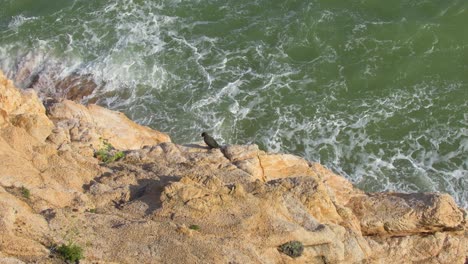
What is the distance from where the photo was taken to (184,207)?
18406 mm

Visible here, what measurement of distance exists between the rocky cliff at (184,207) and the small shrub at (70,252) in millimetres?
206

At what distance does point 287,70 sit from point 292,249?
55.1 ft

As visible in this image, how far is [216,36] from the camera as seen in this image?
35250mm

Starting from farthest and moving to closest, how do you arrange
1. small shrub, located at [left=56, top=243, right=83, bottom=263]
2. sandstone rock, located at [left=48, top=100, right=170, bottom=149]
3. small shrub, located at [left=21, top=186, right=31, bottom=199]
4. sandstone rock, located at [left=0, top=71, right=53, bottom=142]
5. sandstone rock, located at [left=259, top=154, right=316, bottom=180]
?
1. sandstone rock, located at [left=48, top=100, right=170, bottom=149]
2. sandstone rock, located at [left=259, top=154, right=316, bottom=180]
3. sandstone rock, located at [left=0, top=71, right=53, bottom=142]
4. small shrub, located at [left=21, top=186, right=31, bottom=199]
5. small shrub, located at [left=56, top=243, right=83, bottom=263]

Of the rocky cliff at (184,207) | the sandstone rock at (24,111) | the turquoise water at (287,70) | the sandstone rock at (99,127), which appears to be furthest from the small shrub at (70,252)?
the turquoise water at (287,70)

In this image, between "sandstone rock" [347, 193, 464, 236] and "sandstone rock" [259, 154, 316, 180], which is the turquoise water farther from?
"sandstone rock" [347, 193, 464, 236]

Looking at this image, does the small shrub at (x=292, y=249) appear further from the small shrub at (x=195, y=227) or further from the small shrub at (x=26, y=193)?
the small shrub at (x=26, y=193)

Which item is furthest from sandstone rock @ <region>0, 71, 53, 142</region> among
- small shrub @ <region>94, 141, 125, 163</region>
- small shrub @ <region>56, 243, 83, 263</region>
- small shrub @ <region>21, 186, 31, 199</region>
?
small shrub @ <region>56, 243, 83, 263</region>

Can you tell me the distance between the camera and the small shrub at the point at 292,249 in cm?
1783

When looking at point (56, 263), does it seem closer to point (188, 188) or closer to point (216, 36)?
point (188, 188)

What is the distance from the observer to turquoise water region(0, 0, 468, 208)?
29.2 metres

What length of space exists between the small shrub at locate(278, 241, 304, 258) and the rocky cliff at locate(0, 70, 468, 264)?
0.23 ft

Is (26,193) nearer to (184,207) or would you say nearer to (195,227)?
(184,207)

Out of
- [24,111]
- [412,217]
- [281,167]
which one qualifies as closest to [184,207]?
[281,167]
